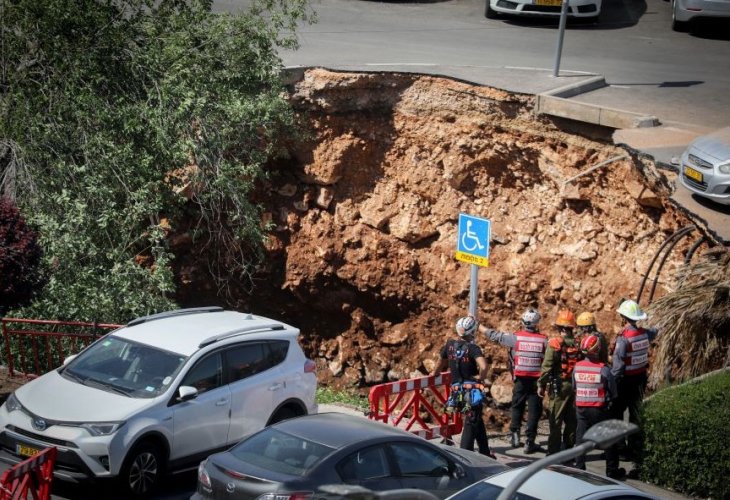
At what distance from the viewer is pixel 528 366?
468 inches

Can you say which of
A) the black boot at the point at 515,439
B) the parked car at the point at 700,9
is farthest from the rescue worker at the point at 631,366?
the parked car at the point at 700,9

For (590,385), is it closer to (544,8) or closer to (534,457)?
Answer: (534,457)

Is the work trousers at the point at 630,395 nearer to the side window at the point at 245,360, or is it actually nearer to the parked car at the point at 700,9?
the side window at the point at 245,360

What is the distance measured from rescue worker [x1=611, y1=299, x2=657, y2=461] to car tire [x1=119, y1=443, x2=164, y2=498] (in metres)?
5.08

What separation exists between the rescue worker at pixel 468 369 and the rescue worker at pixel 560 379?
86 centimetres

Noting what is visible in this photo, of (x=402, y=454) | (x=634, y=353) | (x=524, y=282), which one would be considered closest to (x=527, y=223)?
(x=524, y=282)

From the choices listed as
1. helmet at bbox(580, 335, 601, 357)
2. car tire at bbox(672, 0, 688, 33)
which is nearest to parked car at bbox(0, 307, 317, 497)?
helmet at bbox(580, 335, 601, 357)

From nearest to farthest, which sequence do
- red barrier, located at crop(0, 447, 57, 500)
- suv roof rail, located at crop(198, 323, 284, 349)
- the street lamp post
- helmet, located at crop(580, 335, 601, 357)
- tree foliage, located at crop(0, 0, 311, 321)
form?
the street lamp post < red barrier, located at crop(0, 447, 57, 500) < suv roof rail, located at crop(198, 323, 284, 349) < helmet, located at crop(580, 335, 601, 357) < tree foliage, located at crop(0, 0, 311, 321)

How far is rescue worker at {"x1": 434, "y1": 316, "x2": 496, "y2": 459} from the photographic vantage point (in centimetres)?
1109

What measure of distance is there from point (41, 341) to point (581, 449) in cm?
1117

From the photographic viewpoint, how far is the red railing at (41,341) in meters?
13.5

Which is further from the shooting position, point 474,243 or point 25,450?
point 474,243

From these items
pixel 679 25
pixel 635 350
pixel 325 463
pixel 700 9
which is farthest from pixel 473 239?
pixel 679 25

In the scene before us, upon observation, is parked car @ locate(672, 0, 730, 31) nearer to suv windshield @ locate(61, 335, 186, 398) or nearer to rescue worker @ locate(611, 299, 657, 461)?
rescue worker @ locate(611, 299, 657, 461)
